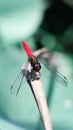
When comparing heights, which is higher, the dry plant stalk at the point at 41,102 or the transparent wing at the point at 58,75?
the transparent wing at the point at 58,75

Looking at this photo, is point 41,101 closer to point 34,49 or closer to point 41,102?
point 41,102

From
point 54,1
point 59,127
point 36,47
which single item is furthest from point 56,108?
point 54,1

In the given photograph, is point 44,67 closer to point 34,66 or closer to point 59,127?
point 34,66

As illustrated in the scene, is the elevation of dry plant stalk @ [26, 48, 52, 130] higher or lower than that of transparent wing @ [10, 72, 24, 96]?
lower

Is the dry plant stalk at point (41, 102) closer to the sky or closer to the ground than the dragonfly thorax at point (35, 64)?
closer to the ground

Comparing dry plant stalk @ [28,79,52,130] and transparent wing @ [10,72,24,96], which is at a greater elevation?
transparent wing @ [10,72,24,96]

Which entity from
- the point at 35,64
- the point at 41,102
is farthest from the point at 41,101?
the point at 35,64
